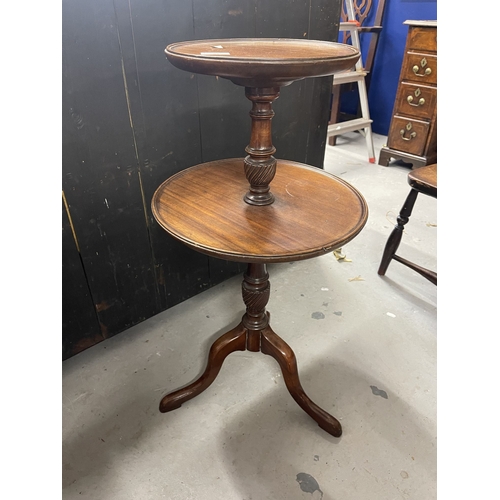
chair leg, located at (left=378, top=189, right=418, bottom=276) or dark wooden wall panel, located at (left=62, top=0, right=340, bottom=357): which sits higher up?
dark wooden wall panel, located at (left=62, top=0, right=340, bottom=357)

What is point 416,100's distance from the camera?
286 centimetres

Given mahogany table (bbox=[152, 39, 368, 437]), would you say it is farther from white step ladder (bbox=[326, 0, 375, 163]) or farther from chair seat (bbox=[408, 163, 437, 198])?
white step ladder (bbox=[326, 0, 375, 163])

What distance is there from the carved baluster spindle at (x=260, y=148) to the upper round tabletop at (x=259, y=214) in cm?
4

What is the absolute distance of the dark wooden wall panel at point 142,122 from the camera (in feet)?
3.78

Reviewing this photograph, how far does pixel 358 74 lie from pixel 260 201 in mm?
2633

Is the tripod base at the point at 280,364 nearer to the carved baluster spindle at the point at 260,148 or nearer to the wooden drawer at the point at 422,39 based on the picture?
the carved baluster spindle at the point at 260,148

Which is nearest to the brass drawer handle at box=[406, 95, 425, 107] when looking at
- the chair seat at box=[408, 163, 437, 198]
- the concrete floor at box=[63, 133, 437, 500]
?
the chair seat at box=[408, 163, 437, 198]

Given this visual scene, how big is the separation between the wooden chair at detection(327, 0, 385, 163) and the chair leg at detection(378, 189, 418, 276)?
59.0 inches

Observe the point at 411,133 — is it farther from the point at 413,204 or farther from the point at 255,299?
the point at 255,299

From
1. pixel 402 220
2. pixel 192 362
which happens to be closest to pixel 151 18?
pixel 192 362

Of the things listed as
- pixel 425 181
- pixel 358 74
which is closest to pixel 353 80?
pixel 358 74

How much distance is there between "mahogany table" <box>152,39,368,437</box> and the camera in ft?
2.56

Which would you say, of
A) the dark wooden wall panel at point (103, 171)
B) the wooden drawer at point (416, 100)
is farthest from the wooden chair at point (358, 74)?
the dark wooden wall panel at point (103, 171)

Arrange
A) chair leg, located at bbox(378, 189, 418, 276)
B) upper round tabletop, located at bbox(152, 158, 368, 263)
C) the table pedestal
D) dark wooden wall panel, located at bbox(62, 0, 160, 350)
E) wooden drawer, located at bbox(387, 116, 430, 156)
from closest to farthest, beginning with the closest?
1. upper round tabletop, located at bbox(152, 158, 368, 263)
2. dark wooden wall panel, located at bbox(62, 0, 160, 350)
3. the table pedestal
4. chair leg, located at bbox(378, 189, 418, 276)
5. wooden drawer, located at bbox(387, 116, 430, 156)
